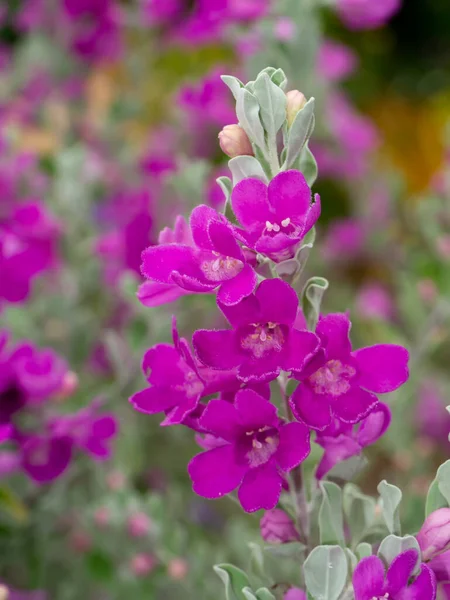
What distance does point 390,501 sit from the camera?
62 cm

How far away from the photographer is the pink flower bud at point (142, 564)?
1.11 metres

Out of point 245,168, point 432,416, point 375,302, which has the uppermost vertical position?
point 245,168

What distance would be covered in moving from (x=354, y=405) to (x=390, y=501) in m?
0.08

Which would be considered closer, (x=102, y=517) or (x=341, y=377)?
(x=341, y=377)

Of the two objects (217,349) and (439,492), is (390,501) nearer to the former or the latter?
(439,492)

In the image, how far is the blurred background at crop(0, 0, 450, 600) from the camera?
1.09 m

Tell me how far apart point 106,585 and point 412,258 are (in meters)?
0.93

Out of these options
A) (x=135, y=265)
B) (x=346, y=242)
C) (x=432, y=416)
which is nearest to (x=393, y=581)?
(x=135, y=265)

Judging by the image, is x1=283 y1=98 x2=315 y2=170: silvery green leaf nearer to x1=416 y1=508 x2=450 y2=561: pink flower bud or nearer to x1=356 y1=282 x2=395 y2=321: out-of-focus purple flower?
x1=416 y1=508 x2=450 y2=561: pink flower bud

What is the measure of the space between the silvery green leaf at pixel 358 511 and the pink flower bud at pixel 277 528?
0.08m

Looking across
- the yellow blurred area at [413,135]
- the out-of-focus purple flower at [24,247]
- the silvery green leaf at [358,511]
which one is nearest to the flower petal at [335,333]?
the silvery green leaf at [358,511]

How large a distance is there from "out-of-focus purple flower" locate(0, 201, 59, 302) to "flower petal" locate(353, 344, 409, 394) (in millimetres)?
510

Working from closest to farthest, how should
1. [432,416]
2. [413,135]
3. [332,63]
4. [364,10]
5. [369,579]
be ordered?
[369,579] < [364,10] < [432,416] < [332,63] < [413,135]

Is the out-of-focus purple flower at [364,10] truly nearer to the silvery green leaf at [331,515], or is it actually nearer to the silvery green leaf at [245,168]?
the silvery green leaf at [245,168]
